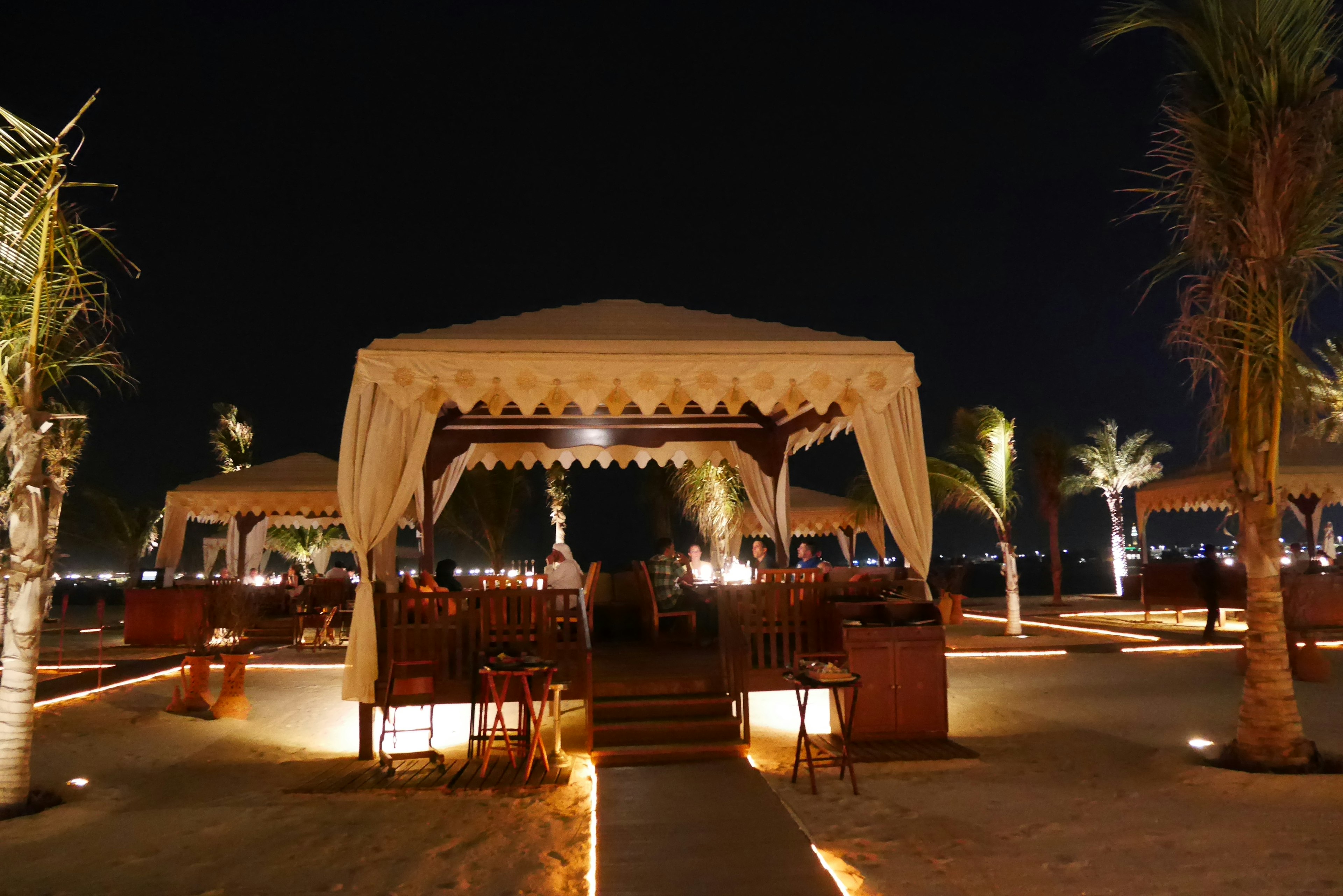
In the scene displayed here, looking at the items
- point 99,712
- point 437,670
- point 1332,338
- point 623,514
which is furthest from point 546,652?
point 623,514

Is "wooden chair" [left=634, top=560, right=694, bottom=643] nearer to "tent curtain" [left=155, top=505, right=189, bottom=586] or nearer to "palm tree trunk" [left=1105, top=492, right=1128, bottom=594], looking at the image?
"tent curtain" [left=155, top=505, right=189, bottom=586]

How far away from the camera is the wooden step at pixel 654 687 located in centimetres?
698

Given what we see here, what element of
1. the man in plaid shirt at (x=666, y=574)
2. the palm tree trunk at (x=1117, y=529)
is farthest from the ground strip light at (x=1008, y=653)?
the palm tree trunk at (x=1117, y=529)

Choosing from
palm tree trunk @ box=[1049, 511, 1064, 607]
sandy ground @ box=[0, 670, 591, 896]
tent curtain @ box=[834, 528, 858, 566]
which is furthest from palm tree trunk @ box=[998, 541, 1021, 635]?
sandy ground @ box=[0, 670, 591, 896]

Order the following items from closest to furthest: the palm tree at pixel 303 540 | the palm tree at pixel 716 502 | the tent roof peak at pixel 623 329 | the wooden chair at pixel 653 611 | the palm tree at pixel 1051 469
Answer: the tent roof peak at pixel 623 329, the wooden chair at pixel 653 611, the palm tree at pixel 716 502, the palm tree at pixel 1051 469, the palm tree at pixel 303 540

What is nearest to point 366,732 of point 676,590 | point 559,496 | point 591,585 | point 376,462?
point 376,462

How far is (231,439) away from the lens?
77.4 feet

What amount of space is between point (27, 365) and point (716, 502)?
13.0 m

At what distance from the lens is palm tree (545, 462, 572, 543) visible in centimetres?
2286

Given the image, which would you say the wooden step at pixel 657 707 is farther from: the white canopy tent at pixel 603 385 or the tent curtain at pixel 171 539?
the tent curtain at pixel 171 539

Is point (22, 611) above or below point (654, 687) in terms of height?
above

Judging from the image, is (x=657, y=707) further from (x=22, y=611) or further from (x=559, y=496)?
(x=559, y=496)

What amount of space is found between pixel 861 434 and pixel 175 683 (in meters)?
9.39

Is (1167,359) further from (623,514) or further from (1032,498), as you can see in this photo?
(623,514)
